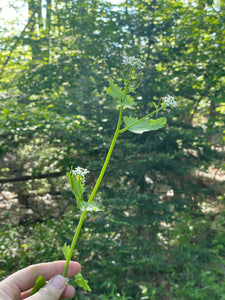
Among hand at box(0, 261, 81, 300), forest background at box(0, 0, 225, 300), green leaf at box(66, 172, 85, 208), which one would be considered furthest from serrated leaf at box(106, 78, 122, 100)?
forest background at box(0, 0, 225, 300)

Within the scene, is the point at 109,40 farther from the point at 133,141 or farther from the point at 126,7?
the point at 133,141

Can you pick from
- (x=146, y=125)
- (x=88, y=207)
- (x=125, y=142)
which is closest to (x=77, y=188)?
(x=88, y=207)

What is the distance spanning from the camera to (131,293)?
3.19 m

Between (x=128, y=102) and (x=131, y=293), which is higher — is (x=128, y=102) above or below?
above

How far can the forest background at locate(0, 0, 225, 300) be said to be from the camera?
3.24m

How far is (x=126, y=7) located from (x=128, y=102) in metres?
3.49

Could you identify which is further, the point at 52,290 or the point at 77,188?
the point at 52,290

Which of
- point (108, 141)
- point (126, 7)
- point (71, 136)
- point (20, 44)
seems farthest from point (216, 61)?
point (20, 44)

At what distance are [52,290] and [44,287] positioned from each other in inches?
1.2

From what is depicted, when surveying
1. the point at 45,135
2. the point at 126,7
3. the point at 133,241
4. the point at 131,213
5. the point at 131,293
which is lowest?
the point at 131,293

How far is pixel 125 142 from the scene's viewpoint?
3531 mm

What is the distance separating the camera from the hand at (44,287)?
2.92 feet

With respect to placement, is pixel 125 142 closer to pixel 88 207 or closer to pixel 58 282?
pixel 58 282

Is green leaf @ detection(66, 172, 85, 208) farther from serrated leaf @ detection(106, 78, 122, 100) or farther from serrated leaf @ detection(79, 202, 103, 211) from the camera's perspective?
serrated leaf @ detection(106, 78, 122, 100)
